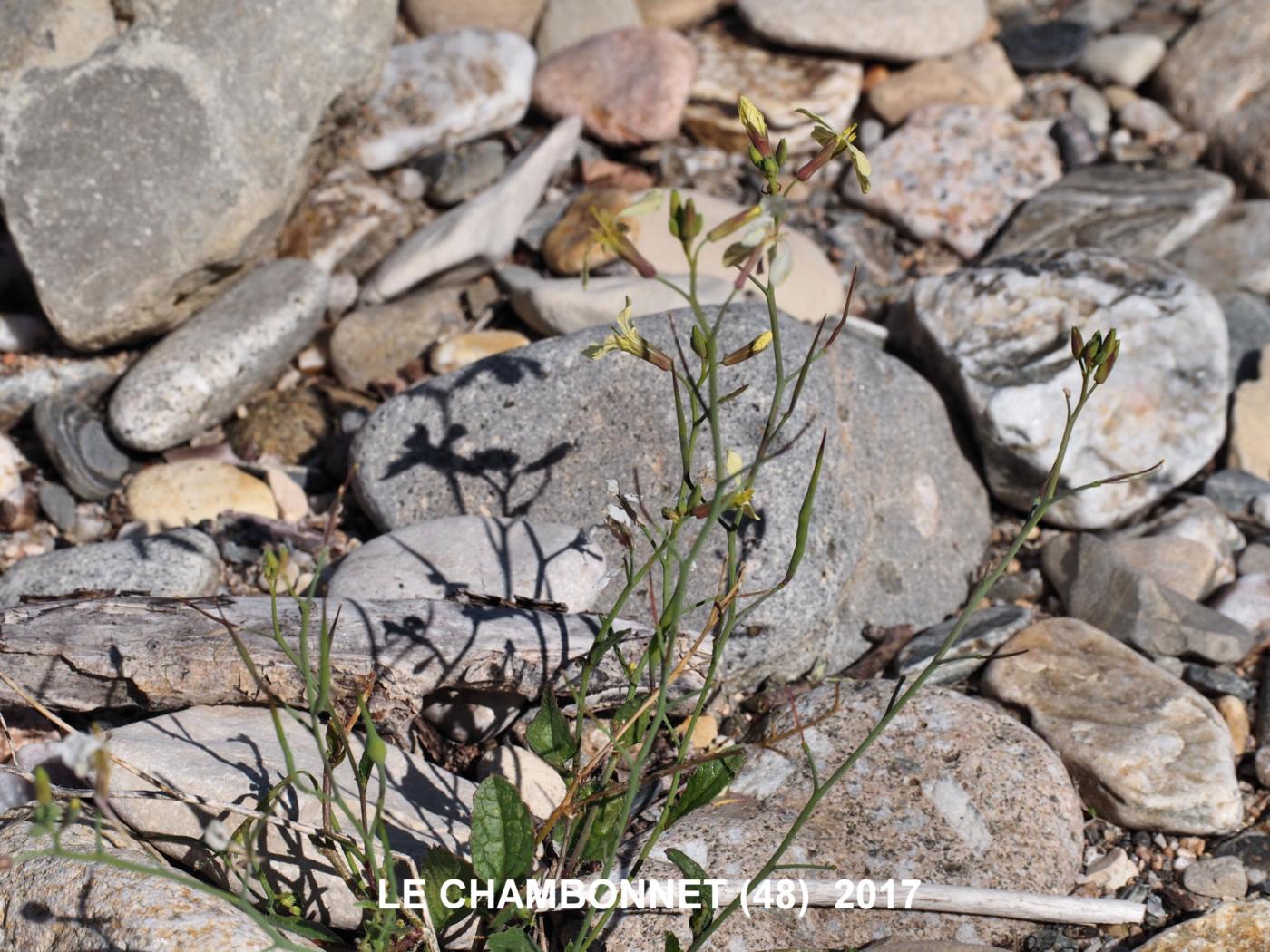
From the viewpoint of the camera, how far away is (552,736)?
2.25 meters

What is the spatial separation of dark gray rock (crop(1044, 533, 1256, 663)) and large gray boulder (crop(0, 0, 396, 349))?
286 cm

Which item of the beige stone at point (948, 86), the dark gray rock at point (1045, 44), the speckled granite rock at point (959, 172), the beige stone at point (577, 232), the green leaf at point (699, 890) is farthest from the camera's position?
the dark gray rock at point (1045, 44)

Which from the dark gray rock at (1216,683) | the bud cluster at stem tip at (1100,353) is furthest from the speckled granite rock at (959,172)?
the bud cluster at stem tip at (1100,353)

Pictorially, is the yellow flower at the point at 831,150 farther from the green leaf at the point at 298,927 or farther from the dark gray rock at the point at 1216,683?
the dark gray rock at the point at 1216,683

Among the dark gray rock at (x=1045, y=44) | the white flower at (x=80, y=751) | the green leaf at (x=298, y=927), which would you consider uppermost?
the white flower at (x=80, y=751)

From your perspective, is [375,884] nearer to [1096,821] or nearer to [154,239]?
[1096,821]

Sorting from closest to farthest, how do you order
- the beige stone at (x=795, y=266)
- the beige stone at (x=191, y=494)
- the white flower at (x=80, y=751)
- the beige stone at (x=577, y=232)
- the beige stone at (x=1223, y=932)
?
1. the white flower at (x=80, y=751)
2. the beige stone at (x=1223, y=932)
3. the beige stone at (x=191, y=494)
4. the beige stone at (x=795, y=266)
5. the beige stone at (x=577, y=232)

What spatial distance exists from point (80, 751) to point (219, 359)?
2.55m

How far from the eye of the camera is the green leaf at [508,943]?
2002 millimetres

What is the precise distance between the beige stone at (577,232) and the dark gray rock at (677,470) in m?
1.09

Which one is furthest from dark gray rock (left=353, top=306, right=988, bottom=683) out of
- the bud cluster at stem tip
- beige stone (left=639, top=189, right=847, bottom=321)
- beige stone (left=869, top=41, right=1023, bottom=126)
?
beige stone (left=869, top=41, right=1023, bottom=126)

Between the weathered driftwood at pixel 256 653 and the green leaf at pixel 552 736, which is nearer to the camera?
the green leaf at pixel 552 736

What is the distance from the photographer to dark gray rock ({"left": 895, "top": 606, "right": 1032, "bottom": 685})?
3.09 m

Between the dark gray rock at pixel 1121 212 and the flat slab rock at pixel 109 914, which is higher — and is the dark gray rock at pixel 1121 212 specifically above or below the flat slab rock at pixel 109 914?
below
